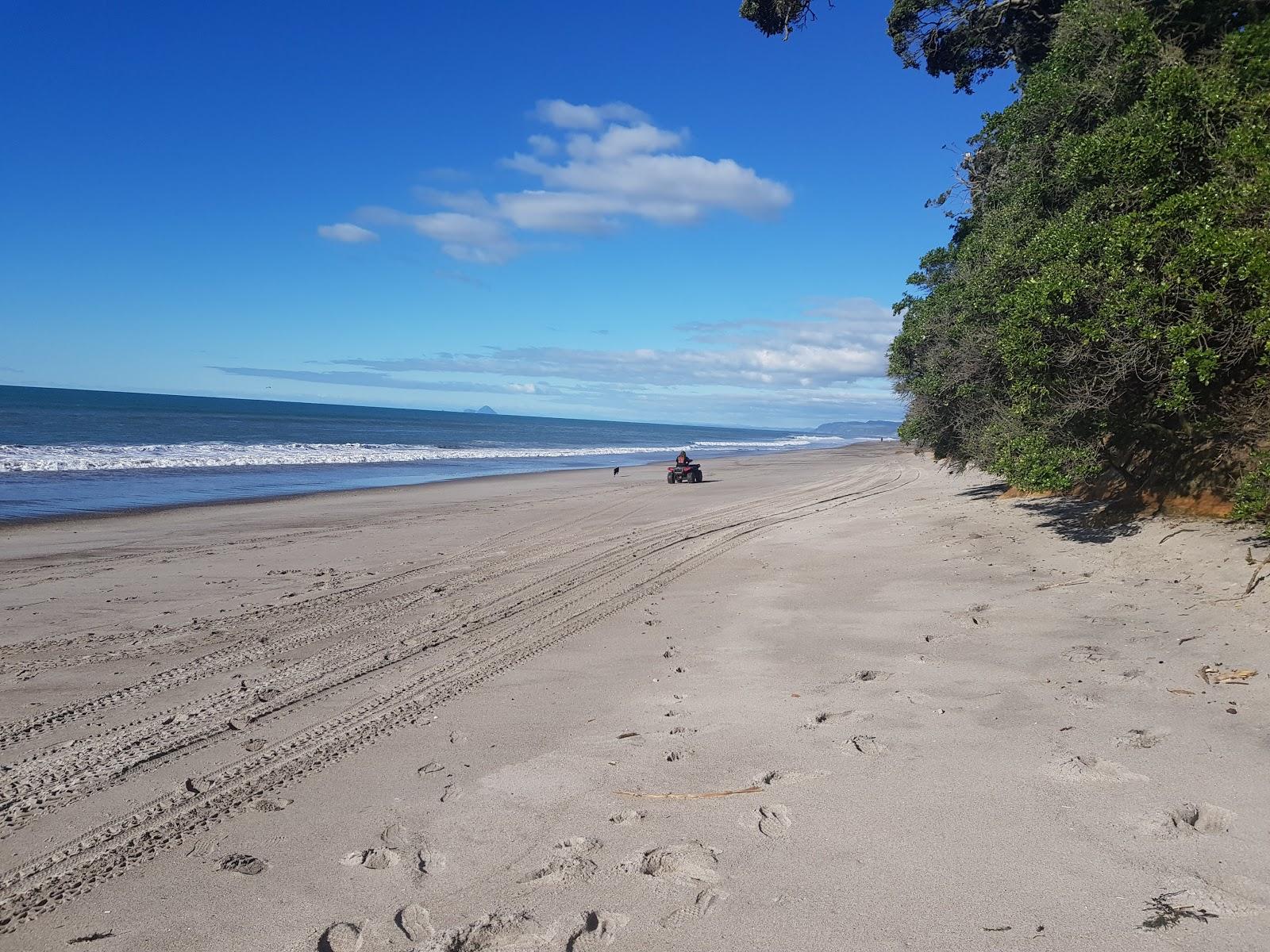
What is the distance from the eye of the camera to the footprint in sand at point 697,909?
9.83 feet

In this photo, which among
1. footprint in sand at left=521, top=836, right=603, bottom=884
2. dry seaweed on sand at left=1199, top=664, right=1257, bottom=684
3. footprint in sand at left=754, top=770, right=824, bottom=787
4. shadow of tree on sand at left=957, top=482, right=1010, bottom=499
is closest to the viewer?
footprint in sand at left=521, top=836, right=603, bottom=884

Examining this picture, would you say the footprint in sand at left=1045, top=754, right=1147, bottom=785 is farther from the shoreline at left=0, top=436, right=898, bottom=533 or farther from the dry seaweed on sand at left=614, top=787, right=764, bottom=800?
the shoreline at left=0, top=436, right=898, bottom=533

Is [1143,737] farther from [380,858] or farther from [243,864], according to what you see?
[243,864]

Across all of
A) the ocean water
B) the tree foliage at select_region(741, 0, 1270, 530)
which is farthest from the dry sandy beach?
the ocean water

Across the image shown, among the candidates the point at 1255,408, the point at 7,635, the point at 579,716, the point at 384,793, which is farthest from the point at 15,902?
the point at 1255,408

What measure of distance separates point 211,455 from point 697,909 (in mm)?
35088

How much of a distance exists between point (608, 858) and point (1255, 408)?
27.0 ft

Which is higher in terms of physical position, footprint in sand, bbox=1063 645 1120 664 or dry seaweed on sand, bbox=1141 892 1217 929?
footprint in sand, bbox=1063 645 1120 664

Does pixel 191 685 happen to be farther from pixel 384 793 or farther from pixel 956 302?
pixel 956 302

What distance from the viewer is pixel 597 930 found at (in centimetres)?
296

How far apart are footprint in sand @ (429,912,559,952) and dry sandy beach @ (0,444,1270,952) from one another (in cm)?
1

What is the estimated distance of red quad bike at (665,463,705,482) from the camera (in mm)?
26531

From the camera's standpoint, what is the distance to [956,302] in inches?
533

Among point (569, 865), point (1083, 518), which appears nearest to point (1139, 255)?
point (1083, 518)
